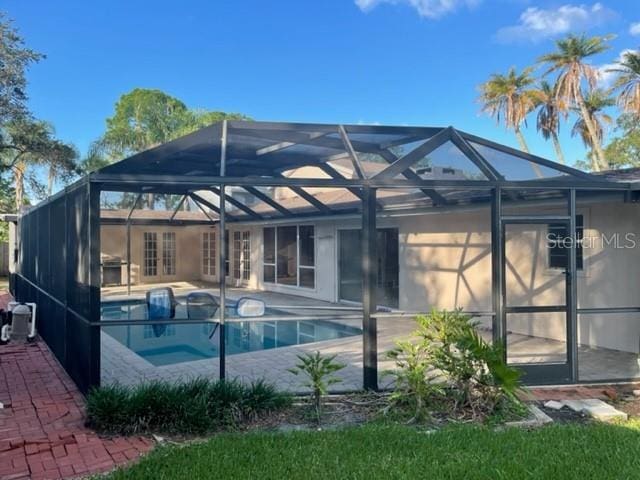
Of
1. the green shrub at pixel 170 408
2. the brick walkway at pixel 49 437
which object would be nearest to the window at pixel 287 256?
the brick walkway at pixel 49 437

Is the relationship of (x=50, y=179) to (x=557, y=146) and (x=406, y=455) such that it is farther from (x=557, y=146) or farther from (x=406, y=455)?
(x=557, y=146)

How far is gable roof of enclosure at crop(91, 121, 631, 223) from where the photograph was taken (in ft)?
20.1

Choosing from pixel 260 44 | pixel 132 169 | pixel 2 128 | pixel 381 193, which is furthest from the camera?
pixel 260 44

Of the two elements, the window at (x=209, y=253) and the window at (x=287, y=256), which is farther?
the window at (x=209, y=253)

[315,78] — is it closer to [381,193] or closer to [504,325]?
[381,193]

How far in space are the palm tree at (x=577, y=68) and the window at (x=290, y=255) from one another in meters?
18.6

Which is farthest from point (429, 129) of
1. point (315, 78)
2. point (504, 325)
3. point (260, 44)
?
point (315, 78)

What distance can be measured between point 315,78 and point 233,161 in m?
25.3

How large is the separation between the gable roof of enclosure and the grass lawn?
8.97ft

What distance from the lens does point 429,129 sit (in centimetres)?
698

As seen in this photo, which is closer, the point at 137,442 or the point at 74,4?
the point at 137,442

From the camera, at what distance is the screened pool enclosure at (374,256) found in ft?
19.7

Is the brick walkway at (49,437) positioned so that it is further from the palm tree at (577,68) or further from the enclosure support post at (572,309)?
the palm tree at (577,68)

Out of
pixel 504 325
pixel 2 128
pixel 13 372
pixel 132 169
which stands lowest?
pixel 13 372
